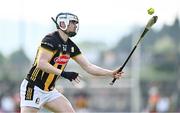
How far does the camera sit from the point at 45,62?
14000mm

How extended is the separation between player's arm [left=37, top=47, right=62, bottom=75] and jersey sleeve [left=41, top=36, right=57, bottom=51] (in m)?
0.06

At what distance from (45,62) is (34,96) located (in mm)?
726

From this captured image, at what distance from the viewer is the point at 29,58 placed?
42406 millimetres

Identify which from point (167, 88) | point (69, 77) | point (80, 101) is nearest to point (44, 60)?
point (69, 77)

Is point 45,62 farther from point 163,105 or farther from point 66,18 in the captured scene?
point 163,105

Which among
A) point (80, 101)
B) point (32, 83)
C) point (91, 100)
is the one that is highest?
point (32, 83)

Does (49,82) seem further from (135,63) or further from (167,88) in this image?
(135,63)

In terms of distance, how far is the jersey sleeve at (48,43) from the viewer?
1407 cm

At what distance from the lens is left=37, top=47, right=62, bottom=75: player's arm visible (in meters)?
14.0

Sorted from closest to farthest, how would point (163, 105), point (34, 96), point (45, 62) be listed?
point (45, 62), point (34, 96), point (163, 105)

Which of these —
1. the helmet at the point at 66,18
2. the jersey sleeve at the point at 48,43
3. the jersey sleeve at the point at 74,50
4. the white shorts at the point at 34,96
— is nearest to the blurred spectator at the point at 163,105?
the jersey sleeve at the point at 74,50

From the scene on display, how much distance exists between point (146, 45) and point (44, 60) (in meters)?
31.2

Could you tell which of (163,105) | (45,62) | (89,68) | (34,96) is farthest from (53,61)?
(163,105)

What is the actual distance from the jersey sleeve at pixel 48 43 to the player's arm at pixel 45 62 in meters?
0.06
